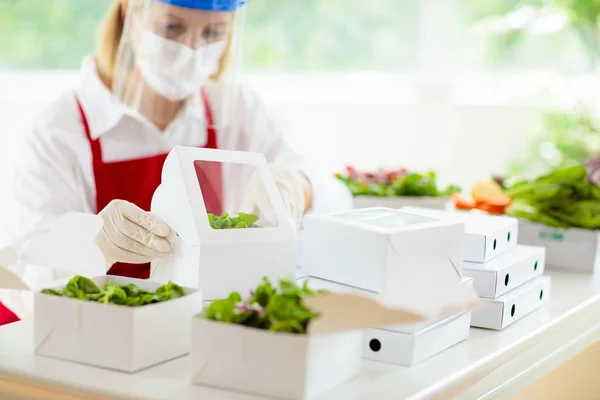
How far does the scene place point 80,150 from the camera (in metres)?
1.90

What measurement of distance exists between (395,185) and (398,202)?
10 centimetres

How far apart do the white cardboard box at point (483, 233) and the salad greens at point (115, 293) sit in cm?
44

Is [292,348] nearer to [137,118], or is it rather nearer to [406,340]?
[406,340]

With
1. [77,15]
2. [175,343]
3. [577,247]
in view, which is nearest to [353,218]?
[175,343]

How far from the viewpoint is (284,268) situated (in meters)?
1.18

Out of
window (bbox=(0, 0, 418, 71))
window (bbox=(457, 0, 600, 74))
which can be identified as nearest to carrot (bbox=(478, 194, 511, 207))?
window (bbox=(0, 0, 418, 71))

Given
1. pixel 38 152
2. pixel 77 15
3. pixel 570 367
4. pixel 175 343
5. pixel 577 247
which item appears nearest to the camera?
pixel 175 343

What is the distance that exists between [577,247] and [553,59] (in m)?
3.05

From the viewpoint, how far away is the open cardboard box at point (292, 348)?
0.84 m

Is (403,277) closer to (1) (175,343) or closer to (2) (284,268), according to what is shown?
(2) (284,268)

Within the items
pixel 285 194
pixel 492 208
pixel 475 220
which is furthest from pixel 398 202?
pixel 475 220

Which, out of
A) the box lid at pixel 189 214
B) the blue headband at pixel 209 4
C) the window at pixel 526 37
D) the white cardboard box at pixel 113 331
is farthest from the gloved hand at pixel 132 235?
the window at pixel 526 37

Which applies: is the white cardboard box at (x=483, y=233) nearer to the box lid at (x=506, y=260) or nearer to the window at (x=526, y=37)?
the box lid at (x=506, y=260)

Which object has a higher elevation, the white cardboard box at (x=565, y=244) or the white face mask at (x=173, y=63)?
the white face mask at (x=173, y=63)
